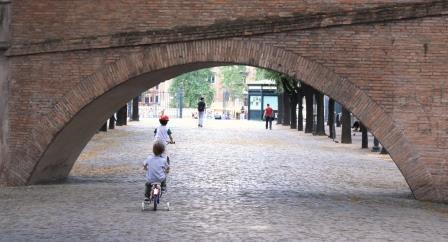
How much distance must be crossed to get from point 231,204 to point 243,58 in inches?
116

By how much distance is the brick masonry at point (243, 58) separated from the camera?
15727 mm

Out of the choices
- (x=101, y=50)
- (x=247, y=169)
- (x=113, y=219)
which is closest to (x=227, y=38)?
(x=101, y=50)

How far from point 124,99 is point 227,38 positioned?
3.77m

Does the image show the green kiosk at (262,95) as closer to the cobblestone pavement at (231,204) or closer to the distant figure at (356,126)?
the distant figure at (356,126)

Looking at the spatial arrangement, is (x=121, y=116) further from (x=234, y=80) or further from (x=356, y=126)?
(x=234, y=80)

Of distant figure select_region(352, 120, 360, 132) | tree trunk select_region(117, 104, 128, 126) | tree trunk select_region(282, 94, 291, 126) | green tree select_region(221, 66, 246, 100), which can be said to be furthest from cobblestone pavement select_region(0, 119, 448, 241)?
green tree select_region(221, 66, 246, 100)

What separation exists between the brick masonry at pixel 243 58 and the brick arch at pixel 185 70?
19 millimetres

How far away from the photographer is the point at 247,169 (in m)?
22.3

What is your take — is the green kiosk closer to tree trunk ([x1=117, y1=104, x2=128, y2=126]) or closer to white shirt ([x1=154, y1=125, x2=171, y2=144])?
tree trunk ([x1=117, y1=104, x2=128, y2=126])

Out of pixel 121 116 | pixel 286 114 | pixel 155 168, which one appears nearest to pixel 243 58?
pixel 155 168

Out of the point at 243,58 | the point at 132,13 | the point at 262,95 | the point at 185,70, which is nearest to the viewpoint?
the point at 243,58

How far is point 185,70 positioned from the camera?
18422 millimetres

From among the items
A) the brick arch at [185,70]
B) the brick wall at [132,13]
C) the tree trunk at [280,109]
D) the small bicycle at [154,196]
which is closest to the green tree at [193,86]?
the tree trunk at [280,109]

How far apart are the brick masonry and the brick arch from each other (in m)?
0.02
